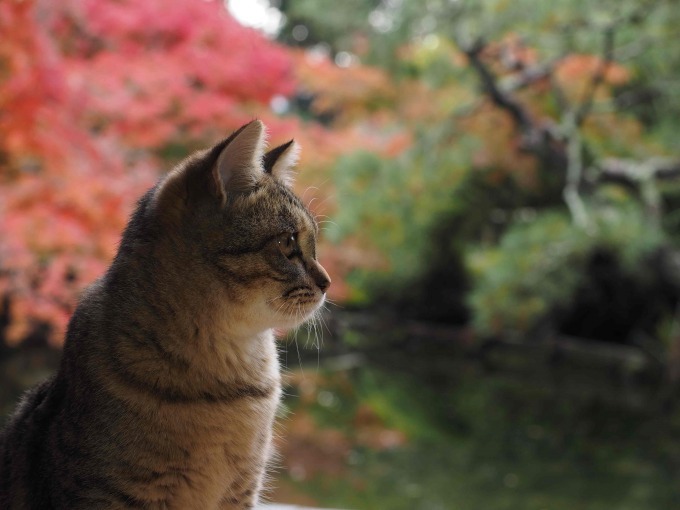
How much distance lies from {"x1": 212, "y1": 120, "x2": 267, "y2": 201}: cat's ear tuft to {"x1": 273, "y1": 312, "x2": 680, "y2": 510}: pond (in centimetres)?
183

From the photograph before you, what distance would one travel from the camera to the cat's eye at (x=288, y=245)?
1.14 meters

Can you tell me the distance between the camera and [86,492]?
102 cm

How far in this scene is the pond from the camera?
12.1 ft

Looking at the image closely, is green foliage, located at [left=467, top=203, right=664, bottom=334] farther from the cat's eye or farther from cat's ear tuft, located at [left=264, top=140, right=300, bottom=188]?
the cat's eye

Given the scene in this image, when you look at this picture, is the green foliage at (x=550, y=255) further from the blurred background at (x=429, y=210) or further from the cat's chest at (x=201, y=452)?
the cat's chest at (x=201, y=452)

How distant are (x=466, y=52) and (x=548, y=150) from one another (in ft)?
3.22

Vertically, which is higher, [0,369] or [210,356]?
[0,369]

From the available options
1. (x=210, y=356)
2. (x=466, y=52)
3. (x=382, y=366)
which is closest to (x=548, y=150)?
(x=466, y=52)

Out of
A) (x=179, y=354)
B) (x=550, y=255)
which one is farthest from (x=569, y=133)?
(x=179, y=354)

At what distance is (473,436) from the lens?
4.51m

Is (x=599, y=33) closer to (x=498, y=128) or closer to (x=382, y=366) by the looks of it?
(x=498, y=128)

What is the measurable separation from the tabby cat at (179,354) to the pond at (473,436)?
1.77 meters

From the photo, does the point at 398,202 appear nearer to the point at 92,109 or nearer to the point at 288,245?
the point at 92,109

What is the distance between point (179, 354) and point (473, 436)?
3.68m
